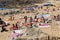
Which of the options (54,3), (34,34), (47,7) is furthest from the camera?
(54,3)

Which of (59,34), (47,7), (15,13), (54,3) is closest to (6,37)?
(59,34)

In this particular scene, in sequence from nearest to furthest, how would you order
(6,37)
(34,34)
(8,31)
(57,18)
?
(34,34)
(6,37)
(8,31)
(57,18)

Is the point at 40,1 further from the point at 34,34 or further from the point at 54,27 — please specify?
the point at 34,34

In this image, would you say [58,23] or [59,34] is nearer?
[59,34]

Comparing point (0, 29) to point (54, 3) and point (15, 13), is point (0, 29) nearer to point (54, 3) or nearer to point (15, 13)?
point (15, 13)

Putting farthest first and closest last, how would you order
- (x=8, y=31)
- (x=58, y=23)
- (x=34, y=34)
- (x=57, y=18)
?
(x=57, y=18) → (x=58, y=23) → (x=8, y=31) → (x=34, y=34)

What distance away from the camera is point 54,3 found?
14.0m

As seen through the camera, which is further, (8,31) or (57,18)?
Answer: (57,18)

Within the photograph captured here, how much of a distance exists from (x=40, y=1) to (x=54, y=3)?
110 centimetres

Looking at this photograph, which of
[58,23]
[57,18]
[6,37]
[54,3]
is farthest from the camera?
[54,3]

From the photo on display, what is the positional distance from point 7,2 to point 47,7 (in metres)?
3.05

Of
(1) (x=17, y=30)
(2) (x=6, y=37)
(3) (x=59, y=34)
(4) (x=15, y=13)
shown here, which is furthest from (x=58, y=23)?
(4) (x=15, y=13)

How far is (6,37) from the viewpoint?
810 cm

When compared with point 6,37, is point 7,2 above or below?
above
